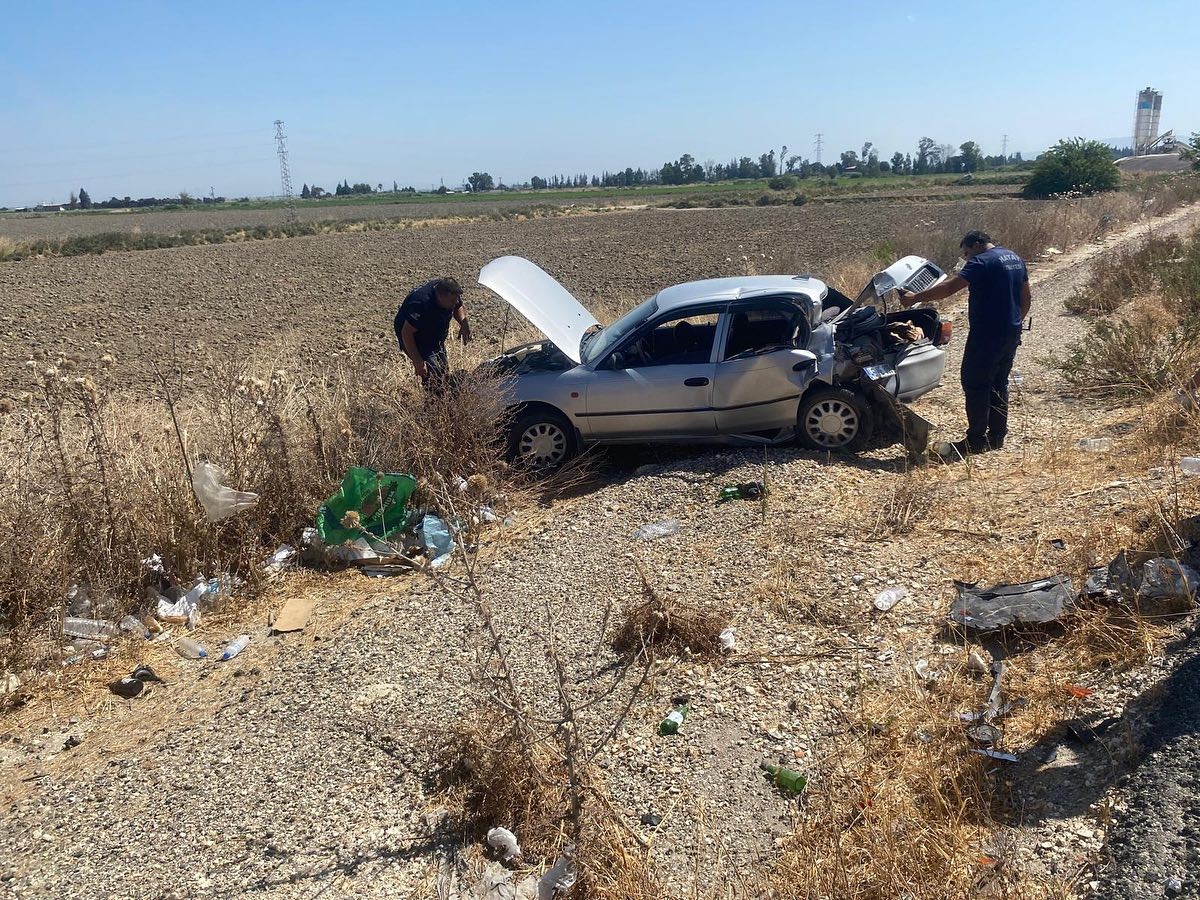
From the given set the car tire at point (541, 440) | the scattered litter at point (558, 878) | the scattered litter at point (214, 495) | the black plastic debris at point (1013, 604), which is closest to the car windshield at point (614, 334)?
the car tire at point (541, 440)

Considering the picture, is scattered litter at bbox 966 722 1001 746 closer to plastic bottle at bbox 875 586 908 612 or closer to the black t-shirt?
plastic bottle at bbox 875 586 908 612

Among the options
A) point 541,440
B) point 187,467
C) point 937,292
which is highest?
point 937,292

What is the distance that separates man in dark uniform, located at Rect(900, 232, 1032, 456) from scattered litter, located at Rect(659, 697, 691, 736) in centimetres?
422

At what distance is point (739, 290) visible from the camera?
832cm

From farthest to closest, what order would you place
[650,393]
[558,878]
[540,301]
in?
[540,301], [650,393], [558,878]

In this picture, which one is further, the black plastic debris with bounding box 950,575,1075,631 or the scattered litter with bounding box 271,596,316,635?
the scattered litter with bounding box 271,596,316,635

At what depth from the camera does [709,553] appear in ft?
20.5

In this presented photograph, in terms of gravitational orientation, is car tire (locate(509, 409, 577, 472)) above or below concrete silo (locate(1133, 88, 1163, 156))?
below

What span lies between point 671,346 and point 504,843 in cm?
597

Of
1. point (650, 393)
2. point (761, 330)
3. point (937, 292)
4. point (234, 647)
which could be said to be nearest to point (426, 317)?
point (650, 393)

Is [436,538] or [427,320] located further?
[427,320]

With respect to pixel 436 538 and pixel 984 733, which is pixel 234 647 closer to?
pixel 436 538

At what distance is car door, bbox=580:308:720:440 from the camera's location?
8.15 m

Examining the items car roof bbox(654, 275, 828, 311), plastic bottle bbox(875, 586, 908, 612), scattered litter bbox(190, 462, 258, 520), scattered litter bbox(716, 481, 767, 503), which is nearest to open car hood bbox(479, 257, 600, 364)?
car roof bbox(654, 275, 828, 311)
